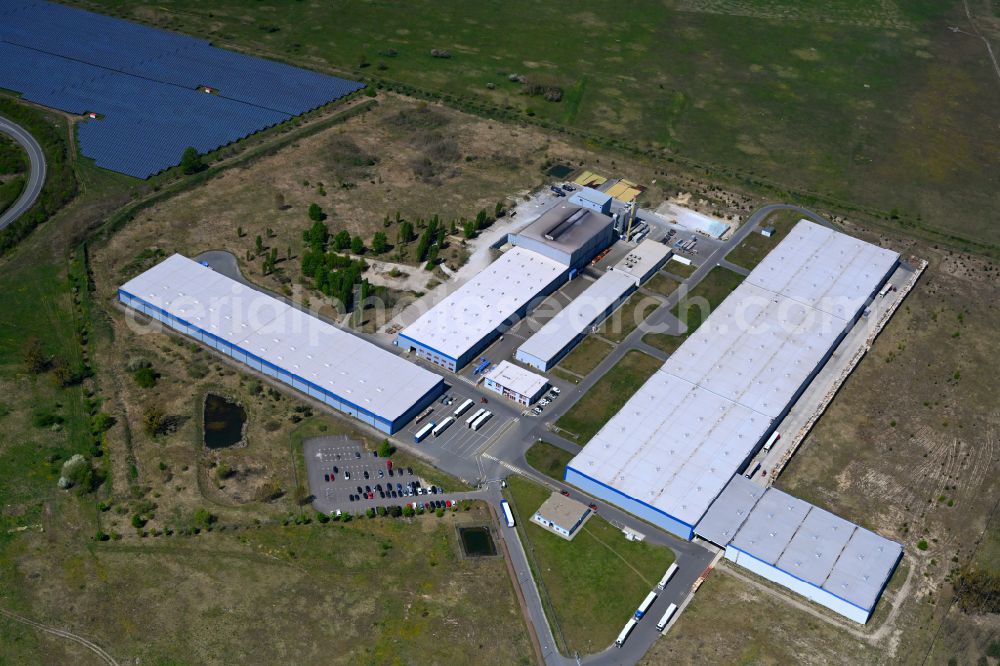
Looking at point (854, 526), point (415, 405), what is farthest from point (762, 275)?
point (415, 405)

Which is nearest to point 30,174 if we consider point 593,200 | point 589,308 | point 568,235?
point 568,235

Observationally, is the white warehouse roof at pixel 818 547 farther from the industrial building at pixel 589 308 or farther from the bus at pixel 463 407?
the bus at pixel 463 407

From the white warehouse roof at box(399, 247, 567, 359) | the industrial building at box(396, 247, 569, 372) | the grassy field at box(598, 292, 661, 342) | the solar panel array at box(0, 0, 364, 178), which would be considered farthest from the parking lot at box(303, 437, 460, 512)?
the solar panel array at box(0, 0, 364, 178)

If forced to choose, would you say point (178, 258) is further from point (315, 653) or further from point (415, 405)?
point (315, 653)

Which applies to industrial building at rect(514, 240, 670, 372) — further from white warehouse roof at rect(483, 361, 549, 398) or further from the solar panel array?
A: the solar panel array

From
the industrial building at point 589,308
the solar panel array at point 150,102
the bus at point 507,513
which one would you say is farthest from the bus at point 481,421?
the solar panel array at point 150,102
